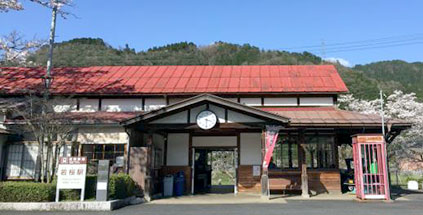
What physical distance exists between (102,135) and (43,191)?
Result: 14.2 ft

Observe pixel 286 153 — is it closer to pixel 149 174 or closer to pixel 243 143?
pixel 243 143

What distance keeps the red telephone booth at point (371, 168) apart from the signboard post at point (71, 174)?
9418mm

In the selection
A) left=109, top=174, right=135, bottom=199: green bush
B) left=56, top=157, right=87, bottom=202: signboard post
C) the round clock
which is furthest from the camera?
the round clock

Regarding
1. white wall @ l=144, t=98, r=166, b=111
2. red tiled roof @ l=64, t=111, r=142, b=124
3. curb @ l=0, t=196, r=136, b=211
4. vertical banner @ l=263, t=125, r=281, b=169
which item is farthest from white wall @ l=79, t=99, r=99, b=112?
vertical banner @ l=263, t=125, r=281, b=169

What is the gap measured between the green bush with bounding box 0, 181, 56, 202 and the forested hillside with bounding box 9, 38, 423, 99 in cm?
3950

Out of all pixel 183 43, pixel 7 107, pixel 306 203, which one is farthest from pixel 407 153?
pixel 183 43

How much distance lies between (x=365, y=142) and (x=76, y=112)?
41.0 feet

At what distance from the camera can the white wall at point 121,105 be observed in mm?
16108

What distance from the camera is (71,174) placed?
1069 centimetres

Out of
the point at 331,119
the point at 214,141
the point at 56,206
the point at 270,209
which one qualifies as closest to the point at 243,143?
the point at 214,141

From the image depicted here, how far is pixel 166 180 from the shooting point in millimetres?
14242

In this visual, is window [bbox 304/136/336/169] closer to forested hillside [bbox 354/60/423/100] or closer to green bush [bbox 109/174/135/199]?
green bush [bbox 109/174/135/199]

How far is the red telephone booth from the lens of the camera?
11945mm

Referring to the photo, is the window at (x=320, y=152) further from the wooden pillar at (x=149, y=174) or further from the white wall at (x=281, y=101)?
the wooden pillar at (x=149, y=174)
